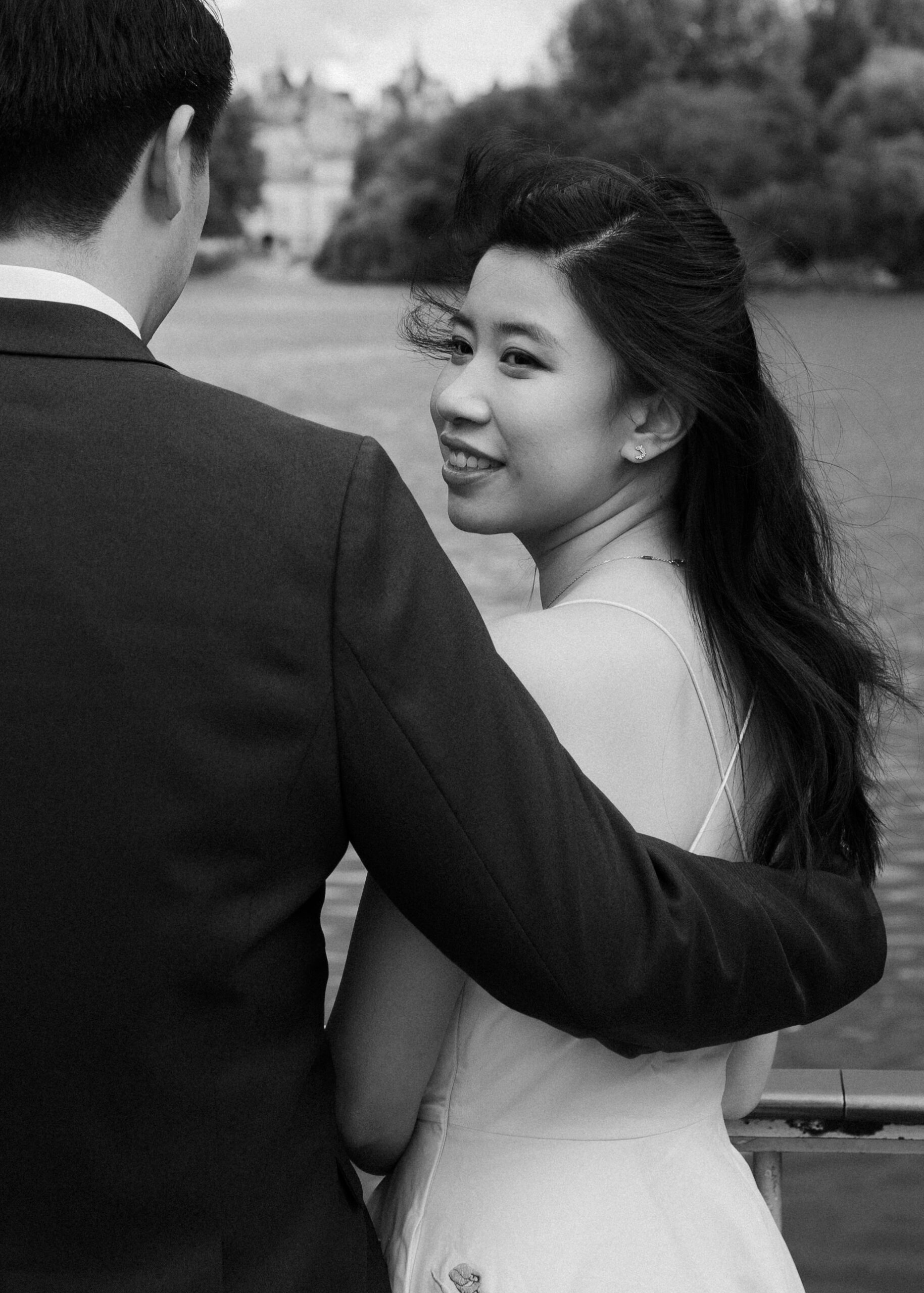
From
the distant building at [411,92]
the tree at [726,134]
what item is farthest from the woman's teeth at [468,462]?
the distant building at [411,92]

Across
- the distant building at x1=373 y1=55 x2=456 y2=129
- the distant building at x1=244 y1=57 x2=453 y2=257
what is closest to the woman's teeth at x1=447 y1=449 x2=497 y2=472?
the distant building at x1=244 y1=57 x2=453 y2=257

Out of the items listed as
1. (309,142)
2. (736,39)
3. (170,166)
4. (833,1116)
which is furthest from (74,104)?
(309,142)

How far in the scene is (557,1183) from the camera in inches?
55.4

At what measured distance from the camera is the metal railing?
166 cm

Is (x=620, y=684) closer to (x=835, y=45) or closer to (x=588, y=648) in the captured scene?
(x=588, y=648)

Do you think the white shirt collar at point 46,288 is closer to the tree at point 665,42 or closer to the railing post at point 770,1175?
the railing post at point 770,1175

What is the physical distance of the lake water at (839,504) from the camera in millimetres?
5469

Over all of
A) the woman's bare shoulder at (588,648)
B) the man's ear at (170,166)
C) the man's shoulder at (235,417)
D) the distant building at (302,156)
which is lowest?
the distant building at (302,156)

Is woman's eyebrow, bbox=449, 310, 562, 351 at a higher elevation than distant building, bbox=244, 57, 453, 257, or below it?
higher

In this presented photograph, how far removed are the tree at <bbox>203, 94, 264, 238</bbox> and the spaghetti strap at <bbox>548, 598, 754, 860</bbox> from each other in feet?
267

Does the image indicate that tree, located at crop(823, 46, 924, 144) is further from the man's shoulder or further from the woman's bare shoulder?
the man's shoulder

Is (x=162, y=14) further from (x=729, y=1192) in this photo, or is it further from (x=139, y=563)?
(x=729, y=1192)

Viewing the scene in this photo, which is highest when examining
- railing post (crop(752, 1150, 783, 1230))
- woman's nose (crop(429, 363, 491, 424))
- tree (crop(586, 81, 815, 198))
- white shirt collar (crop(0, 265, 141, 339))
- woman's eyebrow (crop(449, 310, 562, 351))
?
white shirt collar (crop(0, 265, 141, 339))

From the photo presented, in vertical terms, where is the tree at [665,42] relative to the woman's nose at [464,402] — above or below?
below
